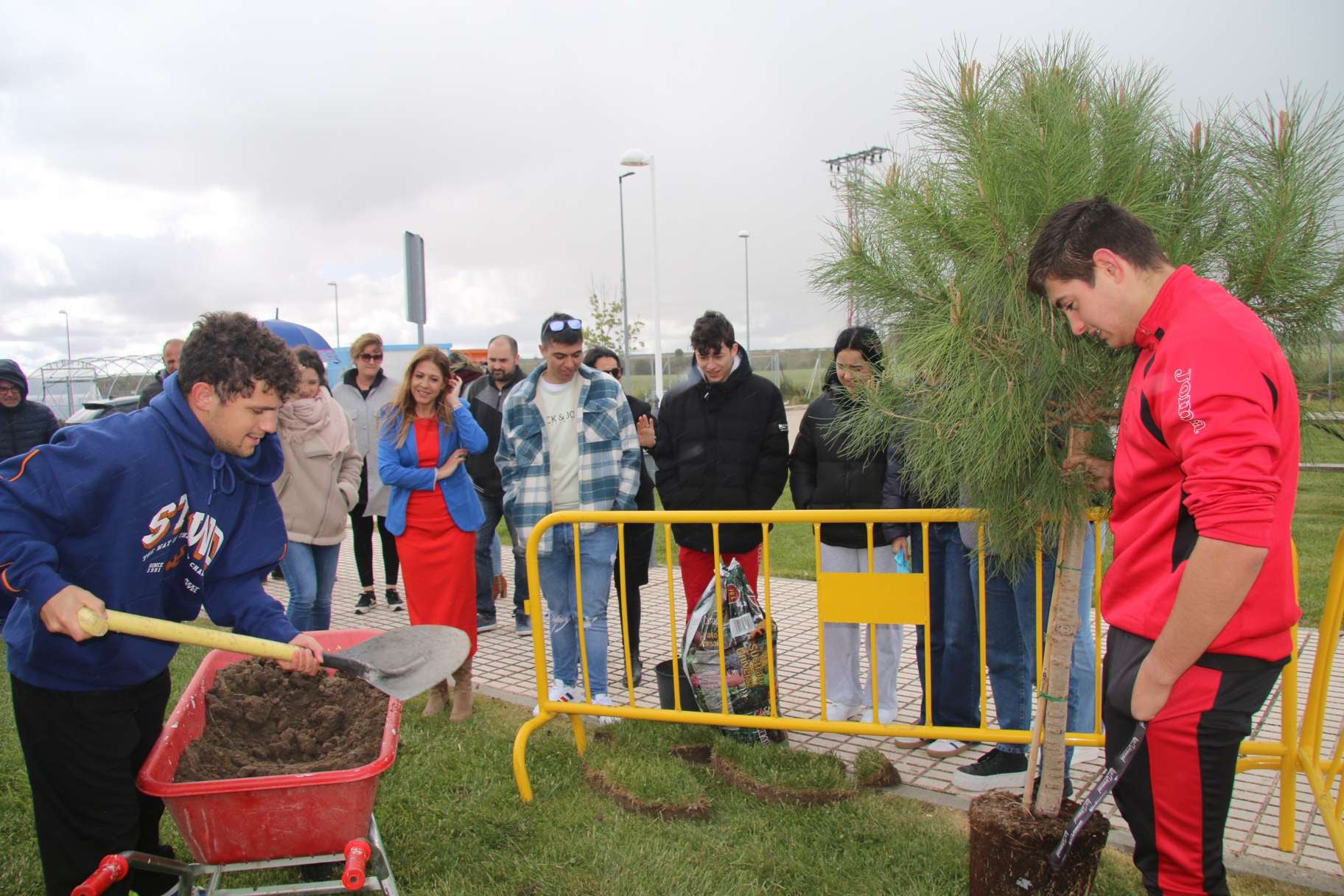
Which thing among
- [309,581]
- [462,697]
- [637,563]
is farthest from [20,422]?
[637,563]

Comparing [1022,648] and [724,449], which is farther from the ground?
[724,449]

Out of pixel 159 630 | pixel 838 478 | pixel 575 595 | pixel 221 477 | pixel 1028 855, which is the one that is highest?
pixel 221 477

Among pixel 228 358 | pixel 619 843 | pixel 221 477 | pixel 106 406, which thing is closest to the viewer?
pixel 228 358

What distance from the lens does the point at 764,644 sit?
396 centimetres

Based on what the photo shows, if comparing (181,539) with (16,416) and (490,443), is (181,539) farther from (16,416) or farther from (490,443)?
(16,416)

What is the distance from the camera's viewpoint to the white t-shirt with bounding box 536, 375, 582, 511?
4.85 metres

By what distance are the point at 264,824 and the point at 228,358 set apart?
4.17 feet

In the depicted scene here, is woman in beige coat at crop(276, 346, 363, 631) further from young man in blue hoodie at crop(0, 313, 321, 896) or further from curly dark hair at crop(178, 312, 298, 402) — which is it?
curly dark hair at crop(178, 312, 298, 402)

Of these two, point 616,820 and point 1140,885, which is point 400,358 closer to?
point 616,820

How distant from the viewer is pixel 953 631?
13.3 feet

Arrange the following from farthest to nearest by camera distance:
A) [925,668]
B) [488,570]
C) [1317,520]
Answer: [1317,520] → [488,570] → [925,668]

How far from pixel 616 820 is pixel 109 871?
5.59 ft

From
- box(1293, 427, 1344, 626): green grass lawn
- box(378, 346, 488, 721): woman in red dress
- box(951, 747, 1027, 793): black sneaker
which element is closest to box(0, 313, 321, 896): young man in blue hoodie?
box(378, 346, 488, 721): woman in red dress

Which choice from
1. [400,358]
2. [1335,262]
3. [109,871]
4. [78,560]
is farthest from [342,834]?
[400,358]
